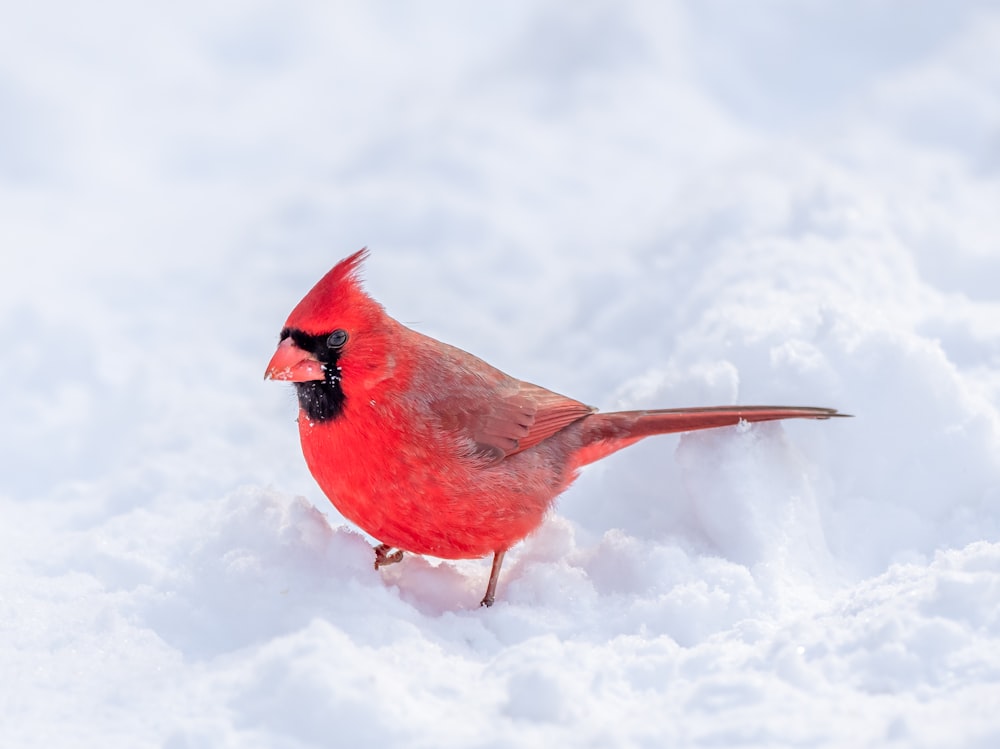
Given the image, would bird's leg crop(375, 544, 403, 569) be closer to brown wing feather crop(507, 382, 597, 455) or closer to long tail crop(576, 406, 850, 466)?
brown wing feather crop(507, 382, 597, 455)

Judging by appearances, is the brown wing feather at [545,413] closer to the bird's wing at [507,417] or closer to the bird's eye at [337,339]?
the bird's wing at [507,417]

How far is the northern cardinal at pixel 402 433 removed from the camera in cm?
261

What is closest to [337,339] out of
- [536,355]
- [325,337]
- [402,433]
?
[325,337]

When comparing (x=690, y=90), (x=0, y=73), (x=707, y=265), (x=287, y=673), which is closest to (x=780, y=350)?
(x=707, y=265)

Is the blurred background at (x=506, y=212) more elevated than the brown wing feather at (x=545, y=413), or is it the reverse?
the blurred background at (x=506, y=212)

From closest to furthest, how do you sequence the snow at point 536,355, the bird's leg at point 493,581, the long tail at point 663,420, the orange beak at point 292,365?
the snow at point 536,355, the orange beak at point 292,365, the bird's leg at point 493,581, the long tail at point 663,420

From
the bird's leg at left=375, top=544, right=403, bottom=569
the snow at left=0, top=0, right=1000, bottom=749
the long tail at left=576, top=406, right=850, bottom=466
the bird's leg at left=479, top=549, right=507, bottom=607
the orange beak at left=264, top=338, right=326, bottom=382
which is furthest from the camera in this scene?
the long tail at left=576, top=406, right=850, bottom=466

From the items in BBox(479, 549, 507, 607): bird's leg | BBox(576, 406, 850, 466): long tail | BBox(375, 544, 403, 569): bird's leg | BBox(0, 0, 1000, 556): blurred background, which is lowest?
BBox(479, 549, 507, 607): bird's leg

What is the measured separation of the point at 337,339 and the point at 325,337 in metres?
0.03

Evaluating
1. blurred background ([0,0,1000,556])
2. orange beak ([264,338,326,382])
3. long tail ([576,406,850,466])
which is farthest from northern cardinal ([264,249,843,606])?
blurred background ([0,0,1000,556])

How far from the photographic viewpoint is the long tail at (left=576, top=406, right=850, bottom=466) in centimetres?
304

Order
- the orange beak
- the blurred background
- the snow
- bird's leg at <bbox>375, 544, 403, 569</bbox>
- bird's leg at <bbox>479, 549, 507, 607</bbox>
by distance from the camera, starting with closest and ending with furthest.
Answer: the snow, the orange beak, bird's leg at <bbox>479, 549, 507, 607</bbox>, bird's leg at <bbox>375, 544, 403, 569</bbox>, the blurred background

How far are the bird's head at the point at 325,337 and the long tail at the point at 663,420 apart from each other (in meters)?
0.69

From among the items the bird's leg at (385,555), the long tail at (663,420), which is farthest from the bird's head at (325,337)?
the long tail at (663,420)
